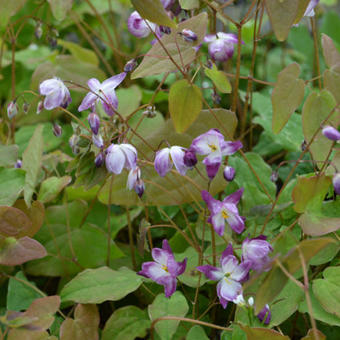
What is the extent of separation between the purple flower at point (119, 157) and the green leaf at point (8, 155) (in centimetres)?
28

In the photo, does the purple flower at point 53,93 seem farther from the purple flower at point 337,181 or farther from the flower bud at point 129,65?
the purple flower at point 337,181

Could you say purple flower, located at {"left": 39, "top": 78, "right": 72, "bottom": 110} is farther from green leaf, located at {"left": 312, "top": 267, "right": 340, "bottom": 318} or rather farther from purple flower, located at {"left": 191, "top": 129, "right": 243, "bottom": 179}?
green leaf, located at {"left": 312, "top": 267, "right": 340, "bottom": 318}

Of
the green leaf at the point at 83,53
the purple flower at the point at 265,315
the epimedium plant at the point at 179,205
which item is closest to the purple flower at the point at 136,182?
the epimedium plant at the point at 179,205

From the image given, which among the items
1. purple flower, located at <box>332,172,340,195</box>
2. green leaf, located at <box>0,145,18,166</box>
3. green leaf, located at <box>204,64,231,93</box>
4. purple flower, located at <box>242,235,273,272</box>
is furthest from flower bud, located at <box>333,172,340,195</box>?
green leaf, located at <box>0,145,18,166</box>

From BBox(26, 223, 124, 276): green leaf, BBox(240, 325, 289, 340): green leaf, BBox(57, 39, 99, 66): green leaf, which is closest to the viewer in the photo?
BBox(240, 325, 289, 340): green leaf

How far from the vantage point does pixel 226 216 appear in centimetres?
70

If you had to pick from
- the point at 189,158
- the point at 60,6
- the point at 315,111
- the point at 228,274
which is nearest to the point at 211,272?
the point at 228,274

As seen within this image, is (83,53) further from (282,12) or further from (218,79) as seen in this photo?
(282,12)

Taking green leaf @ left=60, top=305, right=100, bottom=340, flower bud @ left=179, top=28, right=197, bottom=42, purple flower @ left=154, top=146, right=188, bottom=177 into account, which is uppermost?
flower bud @ left=179, top=28, right=197, bottom=42

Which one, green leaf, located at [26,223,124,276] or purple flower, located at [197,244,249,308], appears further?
green leaf, located at [26,223,124,276]

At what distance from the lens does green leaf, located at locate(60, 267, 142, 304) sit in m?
0.78

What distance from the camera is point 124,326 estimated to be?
2.62 ft

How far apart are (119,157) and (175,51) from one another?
0.18 meters

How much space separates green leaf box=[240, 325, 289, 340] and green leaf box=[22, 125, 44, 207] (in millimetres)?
435
